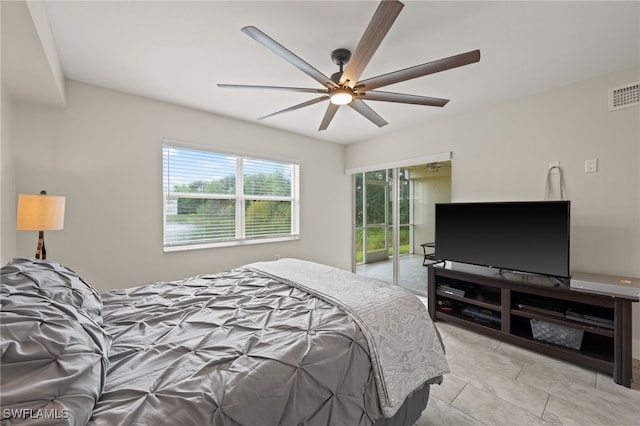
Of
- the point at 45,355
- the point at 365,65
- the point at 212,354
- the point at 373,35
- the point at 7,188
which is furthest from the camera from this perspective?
the point at 7,188

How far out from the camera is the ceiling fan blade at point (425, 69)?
158cm

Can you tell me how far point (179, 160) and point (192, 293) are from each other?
6.82 feet

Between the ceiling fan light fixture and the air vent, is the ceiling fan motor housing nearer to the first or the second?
the ceiling fan light fixture

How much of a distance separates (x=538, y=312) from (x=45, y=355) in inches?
129

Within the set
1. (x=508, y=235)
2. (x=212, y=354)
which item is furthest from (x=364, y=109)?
(x=212, y=354)

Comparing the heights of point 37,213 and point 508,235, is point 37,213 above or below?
above

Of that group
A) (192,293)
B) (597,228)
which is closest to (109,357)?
(192,293)

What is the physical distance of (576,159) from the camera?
268cm

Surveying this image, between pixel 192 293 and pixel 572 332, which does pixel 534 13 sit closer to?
pixel 572 332

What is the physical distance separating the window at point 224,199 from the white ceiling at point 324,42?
0.88m

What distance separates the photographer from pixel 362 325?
1412 millimetres

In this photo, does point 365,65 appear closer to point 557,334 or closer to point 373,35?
point 373,35

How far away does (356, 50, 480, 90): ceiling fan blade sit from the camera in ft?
5.18

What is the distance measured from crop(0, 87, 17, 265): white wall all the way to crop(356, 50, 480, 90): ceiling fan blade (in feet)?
9.31
